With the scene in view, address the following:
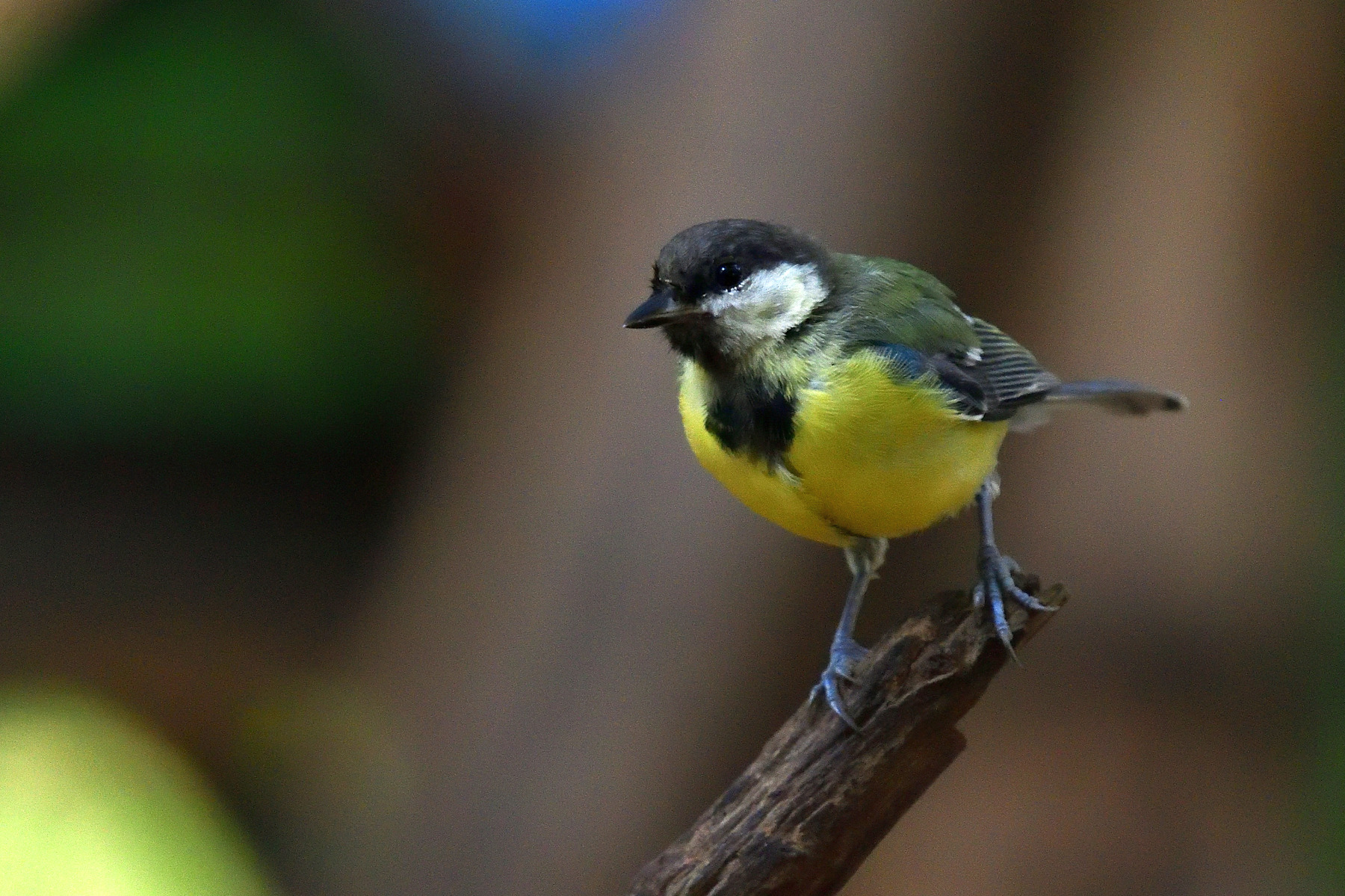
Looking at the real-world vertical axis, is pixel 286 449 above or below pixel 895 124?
below

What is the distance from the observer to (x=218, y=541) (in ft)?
13.4

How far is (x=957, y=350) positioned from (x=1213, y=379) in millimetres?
2008

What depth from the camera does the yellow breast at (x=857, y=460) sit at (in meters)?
1.37

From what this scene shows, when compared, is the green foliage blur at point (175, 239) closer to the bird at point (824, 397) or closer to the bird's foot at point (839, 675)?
the bird at point (824, 397)

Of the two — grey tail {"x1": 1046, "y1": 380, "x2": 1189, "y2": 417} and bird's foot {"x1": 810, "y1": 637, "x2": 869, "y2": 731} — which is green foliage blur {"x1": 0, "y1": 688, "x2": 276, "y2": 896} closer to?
bird's foot {"x1": 810, "y1": 637, "x2": 869, "y2": 731}

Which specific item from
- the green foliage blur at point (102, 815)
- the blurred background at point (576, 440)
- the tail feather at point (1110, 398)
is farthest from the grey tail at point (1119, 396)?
the green foliage blur at point (102, 815)

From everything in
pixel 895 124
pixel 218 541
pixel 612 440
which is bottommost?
pixel 218 541

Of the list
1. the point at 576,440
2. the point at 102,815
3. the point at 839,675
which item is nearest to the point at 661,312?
the point at 839,675

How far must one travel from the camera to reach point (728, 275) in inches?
57.0

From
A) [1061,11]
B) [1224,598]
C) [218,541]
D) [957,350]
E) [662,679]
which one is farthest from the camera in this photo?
[218,541]

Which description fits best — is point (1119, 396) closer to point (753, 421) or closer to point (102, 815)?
point (753, 421)

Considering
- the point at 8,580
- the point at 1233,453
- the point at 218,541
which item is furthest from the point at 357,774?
the point at 1233,453

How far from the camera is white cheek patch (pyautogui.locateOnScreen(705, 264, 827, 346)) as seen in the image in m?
1.45

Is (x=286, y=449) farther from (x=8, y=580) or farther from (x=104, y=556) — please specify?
(x=8, y=580)
